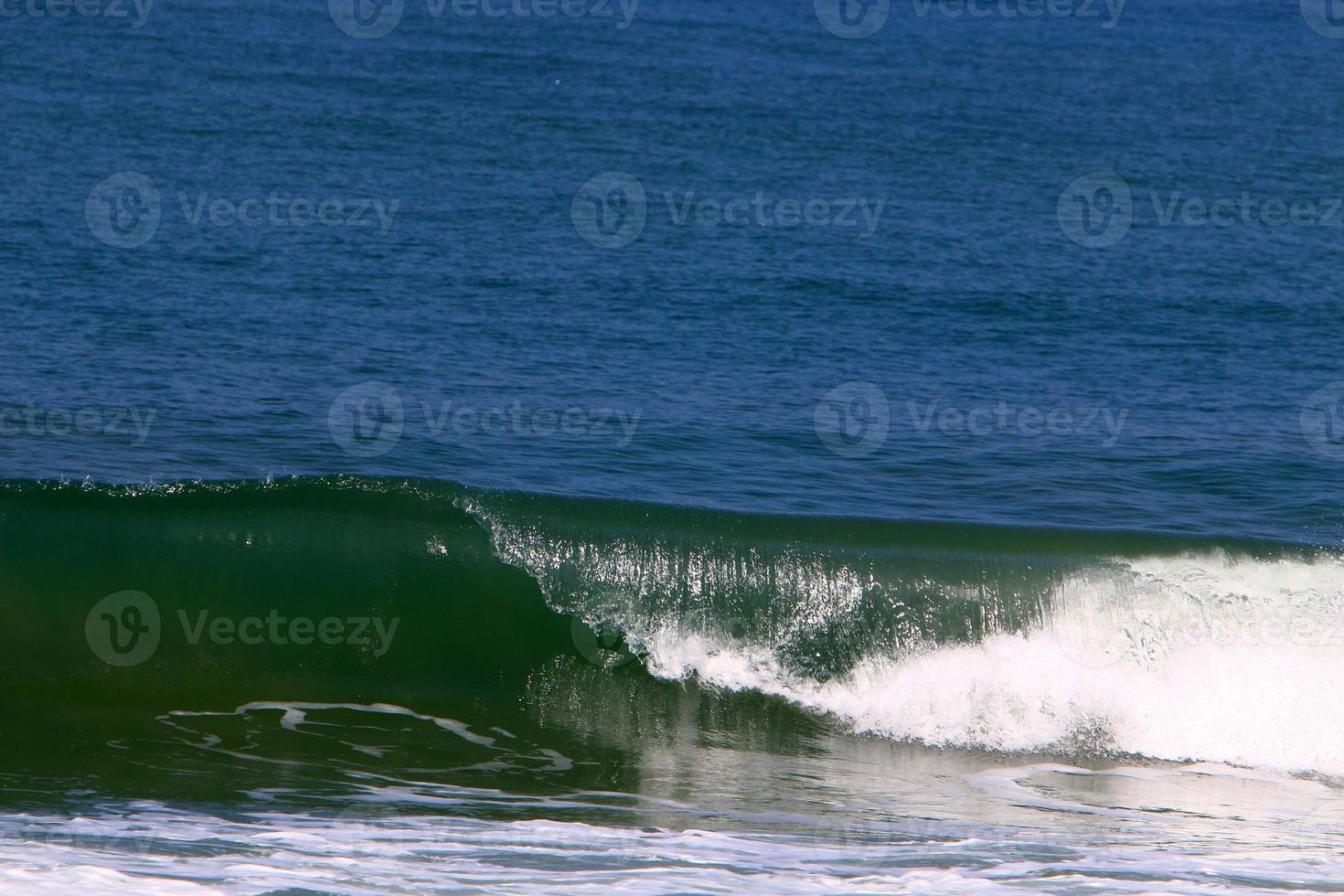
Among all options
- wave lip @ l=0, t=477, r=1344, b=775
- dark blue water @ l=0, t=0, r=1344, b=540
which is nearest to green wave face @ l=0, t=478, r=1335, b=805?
wave lip @ l=0, t=477, r=1344, b=775

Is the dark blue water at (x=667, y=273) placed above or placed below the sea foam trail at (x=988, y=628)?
above

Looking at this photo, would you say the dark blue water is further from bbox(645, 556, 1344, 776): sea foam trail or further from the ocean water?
bbox(645, 556, 1344, 776): sea foam trail

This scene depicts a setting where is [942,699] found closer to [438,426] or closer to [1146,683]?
[1146,683]

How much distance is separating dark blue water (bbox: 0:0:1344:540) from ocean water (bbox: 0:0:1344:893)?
0.34 feet

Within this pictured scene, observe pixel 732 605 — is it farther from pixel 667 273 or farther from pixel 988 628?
pixel 667 273

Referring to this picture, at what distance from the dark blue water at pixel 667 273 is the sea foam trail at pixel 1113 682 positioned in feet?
5.81

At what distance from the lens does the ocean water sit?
8891 millimetres

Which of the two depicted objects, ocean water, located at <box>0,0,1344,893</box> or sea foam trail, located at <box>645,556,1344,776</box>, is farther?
sea foam trail, located at <box>645,556,1344,776</box>

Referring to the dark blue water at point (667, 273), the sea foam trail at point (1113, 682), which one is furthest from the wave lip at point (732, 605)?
the dark blue water at point (667, 273)

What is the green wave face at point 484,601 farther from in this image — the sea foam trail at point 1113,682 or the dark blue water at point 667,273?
the dark blue water at point 667,273

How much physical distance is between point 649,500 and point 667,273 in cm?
851

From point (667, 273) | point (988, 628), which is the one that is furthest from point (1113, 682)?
point (667, 273)

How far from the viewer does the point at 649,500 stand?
516 inches

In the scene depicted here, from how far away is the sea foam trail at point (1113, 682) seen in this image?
10914 mm
